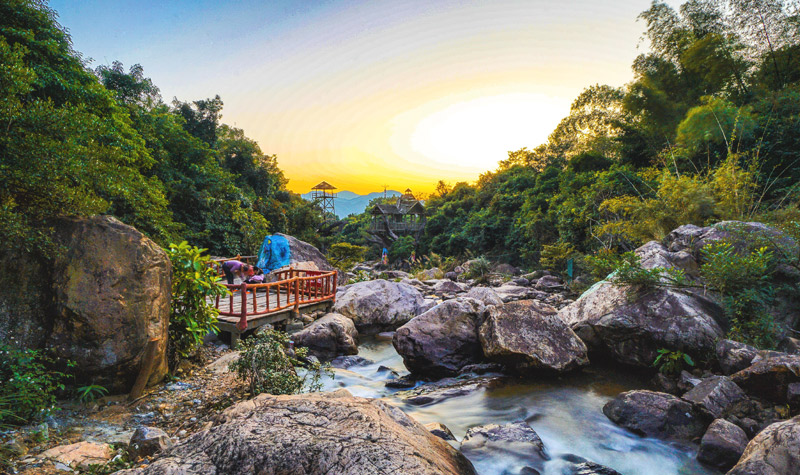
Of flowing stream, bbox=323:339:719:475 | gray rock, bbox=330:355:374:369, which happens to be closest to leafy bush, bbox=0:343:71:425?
flowing stream, bbox=323:339:719:475

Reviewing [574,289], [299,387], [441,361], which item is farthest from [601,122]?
[299,387]

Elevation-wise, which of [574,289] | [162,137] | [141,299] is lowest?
[574,289]

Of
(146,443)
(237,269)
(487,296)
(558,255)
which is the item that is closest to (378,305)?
(487,296)

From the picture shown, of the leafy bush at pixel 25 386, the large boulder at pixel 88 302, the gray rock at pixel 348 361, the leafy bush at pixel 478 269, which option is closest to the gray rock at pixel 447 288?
the leafy bush at pixel 478 269

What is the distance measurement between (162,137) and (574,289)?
16.1 meters

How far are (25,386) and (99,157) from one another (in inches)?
118

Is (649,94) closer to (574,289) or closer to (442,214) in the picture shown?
(574,289)

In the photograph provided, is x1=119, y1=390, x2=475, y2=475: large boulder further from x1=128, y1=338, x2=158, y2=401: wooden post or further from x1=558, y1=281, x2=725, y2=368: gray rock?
x1=558, y1=281, x2=725, y2=368: gray rock

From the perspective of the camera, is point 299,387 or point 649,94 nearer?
point 299,387

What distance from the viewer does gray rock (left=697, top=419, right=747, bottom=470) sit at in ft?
12.8

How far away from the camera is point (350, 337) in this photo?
322 inches

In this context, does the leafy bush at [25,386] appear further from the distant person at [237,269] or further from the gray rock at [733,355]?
the gray rock at [733,355]

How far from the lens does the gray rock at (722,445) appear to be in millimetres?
3914

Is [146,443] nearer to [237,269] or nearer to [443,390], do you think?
[443,390]
